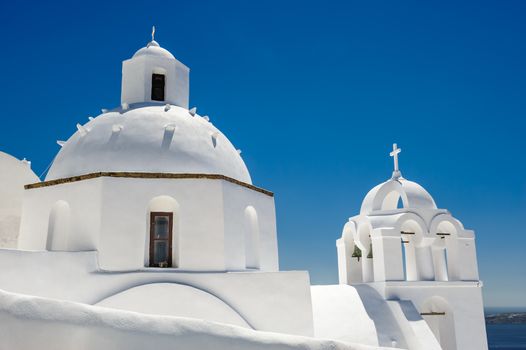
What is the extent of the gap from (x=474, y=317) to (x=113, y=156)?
10279 millimetres

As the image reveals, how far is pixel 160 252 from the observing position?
10422 mm

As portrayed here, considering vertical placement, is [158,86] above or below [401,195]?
above

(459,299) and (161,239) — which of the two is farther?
(459,299)

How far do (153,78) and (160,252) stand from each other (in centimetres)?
504

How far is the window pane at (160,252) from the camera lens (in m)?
10.3

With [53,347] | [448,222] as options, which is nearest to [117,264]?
[53,347]

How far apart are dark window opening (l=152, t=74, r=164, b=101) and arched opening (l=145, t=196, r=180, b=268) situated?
3669mm

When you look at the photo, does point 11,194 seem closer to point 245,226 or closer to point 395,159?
point 245,226

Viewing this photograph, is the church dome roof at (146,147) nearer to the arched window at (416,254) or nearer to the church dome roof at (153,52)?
the church dome roof at (153,52)

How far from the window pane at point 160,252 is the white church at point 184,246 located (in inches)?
1.2

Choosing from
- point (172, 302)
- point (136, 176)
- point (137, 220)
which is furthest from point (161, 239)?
point (172, 302)

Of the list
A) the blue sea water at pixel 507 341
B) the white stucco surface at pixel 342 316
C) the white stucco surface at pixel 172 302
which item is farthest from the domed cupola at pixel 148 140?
the blue sea water at pixel 507 341

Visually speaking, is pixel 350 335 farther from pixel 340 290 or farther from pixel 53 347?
pixel 53 347

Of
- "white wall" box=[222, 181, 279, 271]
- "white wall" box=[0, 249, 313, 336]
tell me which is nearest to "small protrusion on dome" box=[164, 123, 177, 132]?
"white wall" box=[222, 181, 279, 271]
